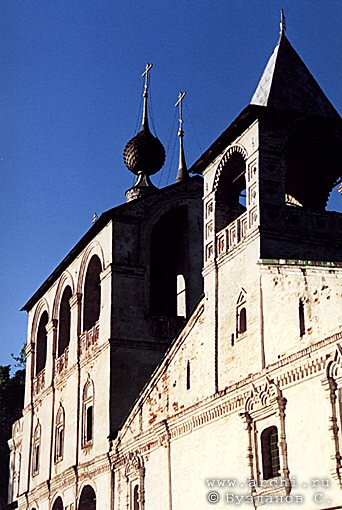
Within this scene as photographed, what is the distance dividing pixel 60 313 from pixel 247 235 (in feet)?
39.1

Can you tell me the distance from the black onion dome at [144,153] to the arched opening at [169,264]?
4.29 metres

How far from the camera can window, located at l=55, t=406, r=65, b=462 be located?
25.9 m

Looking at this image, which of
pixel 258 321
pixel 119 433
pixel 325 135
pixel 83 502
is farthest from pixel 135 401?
pixel 325 135

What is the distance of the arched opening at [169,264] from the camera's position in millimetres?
24625

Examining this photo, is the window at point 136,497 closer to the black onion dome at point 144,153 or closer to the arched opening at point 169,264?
the arched opening at point 169,264

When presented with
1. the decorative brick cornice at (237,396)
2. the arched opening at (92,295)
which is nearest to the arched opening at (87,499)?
the decorative brick cornice at (237,396)

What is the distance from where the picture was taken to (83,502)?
2358 centimetres

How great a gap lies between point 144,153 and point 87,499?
10680 mm

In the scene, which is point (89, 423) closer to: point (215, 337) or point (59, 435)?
point (59, 435)

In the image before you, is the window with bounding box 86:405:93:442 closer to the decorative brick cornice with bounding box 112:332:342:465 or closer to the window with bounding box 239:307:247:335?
the decorative brick cornice with bounding box 112:332:342:465

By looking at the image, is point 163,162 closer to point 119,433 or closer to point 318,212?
point 119,433

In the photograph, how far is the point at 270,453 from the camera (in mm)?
15406

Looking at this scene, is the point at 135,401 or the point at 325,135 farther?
the point at 135,401

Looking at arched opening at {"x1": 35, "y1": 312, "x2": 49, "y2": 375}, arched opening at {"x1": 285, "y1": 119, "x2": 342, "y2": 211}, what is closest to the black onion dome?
arched opening at {"x1": 35, "y1": 312, "x2": 49, "y2": 375}
